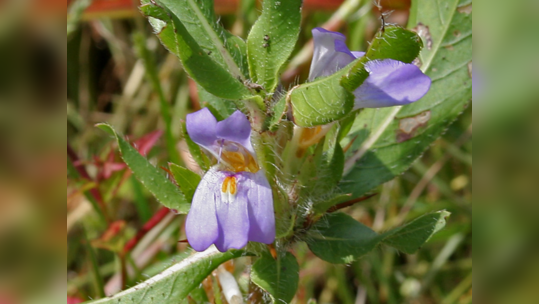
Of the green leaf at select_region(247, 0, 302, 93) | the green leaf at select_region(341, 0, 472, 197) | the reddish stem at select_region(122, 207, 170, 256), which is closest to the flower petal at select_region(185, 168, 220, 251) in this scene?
the green leaf at select_region(247, 0, 302, 93)

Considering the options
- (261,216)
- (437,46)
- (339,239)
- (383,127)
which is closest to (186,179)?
(261,216)

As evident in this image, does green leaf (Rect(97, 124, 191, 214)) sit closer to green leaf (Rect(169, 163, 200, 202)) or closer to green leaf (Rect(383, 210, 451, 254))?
green leaf (Rect(169, 163, 200, 202))

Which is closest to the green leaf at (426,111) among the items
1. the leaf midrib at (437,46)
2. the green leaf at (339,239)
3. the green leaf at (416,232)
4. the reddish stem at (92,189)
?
the leaf midrib at (437,46)

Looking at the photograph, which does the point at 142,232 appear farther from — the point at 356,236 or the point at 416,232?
the point at 416,232

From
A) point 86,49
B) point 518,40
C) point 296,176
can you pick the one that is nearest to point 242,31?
point 86,49

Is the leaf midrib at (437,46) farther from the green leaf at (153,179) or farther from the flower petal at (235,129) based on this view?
the green leaf at (153,179)

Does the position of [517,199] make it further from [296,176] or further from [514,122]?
[296,176]
